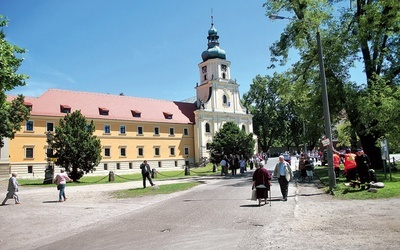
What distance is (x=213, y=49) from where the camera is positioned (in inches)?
2586

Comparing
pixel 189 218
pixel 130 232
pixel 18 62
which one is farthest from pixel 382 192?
pixel 18 62

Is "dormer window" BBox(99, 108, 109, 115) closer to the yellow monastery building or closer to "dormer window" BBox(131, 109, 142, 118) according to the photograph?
the yellow monastery building

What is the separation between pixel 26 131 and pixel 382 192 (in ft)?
142

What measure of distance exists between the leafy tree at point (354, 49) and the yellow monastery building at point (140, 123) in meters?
33.5

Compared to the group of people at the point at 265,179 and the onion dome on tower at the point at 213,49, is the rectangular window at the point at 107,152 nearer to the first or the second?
the onion dome on tower at the point at 213,49

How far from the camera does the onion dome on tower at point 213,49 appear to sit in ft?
214

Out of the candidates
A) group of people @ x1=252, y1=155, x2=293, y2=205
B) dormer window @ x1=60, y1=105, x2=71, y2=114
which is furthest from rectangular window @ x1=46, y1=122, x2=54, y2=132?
group of people @ x1=252, y1=155, x2=293, y2=205

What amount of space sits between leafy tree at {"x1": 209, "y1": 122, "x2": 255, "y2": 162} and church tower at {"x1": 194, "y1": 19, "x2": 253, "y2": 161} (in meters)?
10.3

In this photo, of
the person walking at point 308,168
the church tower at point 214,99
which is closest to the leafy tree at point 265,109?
the church tower at point 214,99

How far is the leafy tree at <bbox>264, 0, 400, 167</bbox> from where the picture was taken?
21422 mm

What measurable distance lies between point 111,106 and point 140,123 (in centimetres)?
531

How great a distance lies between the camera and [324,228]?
8164mm

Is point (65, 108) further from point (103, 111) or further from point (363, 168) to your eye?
point (363, 168)

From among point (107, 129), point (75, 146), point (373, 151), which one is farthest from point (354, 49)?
point (107, 129)
